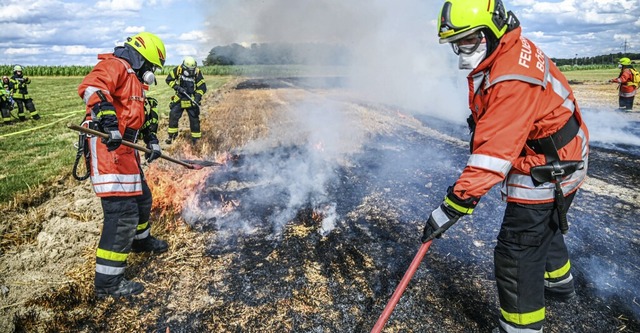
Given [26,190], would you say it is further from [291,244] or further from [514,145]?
[514,145]

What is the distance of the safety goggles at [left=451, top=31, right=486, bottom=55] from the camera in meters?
2.22

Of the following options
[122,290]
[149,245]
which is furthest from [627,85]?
[122,290]

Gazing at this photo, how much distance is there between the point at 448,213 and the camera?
2260 millimetres

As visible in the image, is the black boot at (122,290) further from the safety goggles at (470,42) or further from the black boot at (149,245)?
the safety goggles at (470,42)

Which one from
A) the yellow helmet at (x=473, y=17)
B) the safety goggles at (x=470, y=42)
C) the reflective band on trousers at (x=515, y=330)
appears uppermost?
the yellow helmet at (x=473, y=17)

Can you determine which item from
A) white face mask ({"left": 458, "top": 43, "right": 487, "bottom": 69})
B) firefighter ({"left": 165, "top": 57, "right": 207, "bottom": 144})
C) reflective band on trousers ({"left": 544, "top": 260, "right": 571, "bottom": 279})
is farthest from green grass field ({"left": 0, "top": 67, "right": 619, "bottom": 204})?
reflective band on trousers ({"left": 544, "top": 260, "right": 571, "bottom": 279})

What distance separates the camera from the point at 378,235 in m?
3.97

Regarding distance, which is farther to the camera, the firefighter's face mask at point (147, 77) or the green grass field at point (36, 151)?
the green grass field at point (36, 151)

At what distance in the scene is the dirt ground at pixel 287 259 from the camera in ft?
9.16

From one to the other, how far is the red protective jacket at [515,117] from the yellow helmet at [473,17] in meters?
0.09

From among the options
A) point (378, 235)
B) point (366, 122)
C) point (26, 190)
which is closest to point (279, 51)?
point (366, 122)

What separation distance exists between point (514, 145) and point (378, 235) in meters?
2.17

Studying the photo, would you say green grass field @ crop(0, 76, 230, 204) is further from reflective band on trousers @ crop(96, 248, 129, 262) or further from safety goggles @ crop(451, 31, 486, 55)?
safety goggles @ crop(451, 31, 486, 55)

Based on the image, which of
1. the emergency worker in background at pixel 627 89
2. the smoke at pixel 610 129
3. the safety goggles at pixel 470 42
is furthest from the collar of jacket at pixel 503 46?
the emergency worker in background at pixel 627 89
